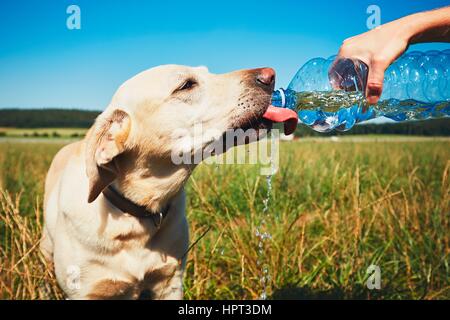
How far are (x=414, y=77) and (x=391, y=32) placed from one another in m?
1.23

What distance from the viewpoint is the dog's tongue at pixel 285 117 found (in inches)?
89.7

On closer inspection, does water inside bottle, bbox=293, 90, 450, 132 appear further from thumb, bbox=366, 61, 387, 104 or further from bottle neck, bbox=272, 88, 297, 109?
thumb, bbox=366, 61, 387, 104

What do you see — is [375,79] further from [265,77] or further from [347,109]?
[347,109]

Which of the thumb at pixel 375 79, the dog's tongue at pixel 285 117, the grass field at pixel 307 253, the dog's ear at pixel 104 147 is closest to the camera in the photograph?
the thumb at pixel 375 79

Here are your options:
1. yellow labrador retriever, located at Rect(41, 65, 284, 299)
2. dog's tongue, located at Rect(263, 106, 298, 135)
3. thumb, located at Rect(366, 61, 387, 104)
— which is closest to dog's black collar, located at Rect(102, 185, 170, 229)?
yellow labrador retriever, located at Rect(41, 65, 284, 299)

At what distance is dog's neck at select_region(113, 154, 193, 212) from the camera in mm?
2344

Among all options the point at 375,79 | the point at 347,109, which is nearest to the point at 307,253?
the point at 347,109

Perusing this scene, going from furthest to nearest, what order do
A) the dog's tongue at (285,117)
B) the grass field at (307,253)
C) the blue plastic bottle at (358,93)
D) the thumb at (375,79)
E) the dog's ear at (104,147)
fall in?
the grass field at (307,253) < the blue plastic bottle at (358,93) < the dog's tongue at (285,117) < the dog's ear at (104,147) < the thumb at (375,79)

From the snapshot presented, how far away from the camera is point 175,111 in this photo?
91.9 inches

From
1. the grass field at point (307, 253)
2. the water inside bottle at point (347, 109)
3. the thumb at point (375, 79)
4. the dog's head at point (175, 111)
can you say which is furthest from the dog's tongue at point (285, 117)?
the grass field at point (307, 253)

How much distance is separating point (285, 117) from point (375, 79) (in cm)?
62

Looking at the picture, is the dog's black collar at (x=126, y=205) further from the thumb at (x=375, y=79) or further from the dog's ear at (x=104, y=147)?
the thumb at (x=375, y=79)

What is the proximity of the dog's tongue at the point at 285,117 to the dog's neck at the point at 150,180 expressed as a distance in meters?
0.56
